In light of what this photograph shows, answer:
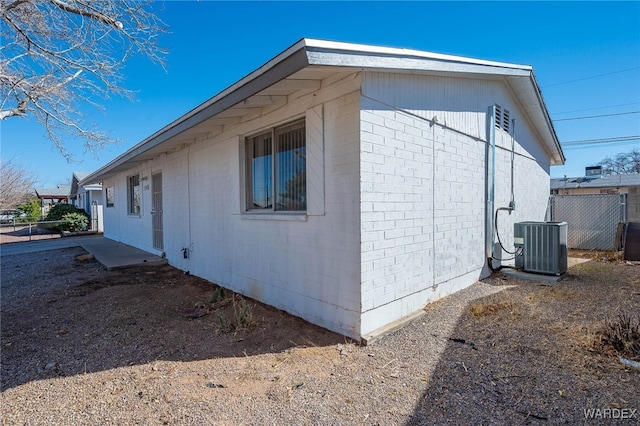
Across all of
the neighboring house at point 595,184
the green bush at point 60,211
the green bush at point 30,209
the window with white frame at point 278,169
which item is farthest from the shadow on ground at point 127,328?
the green bush at point 30,209

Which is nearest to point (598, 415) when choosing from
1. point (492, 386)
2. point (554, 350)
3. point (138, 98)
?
point (492, 386)

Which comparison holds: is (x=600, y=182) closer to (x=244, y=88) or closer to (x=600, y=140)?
(x=600, y=140)

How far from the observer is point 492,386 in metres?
2.60

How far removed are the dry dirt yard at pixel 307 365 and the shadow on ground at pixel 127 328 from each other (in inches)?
0.9

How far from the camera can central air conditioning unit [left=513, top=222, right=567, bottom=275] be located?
6.01m

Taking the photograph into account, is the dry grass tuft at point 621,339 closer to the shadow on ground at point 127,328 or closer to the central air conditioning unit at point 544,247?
the shadow on ground at point 127,328

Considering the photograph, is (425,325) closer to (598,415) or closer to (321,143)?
(598,415)

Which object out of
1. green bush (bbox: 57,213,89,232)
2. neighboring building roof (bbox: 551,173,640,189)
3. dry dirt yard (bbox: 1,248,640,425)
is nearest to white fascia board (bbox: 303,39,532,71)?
dry dirt yard (bbox: 1,248,640,425)

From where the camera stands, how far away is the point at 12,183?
25.6 m

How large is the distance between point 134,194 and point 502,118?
11.8 m

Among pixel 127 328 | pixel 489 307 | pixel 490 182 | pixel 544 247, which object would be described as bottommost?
pixel 127 328

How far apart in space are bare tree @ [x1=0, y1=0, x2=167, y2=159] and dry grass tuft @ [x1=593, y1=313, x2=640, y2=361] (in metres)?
8.31

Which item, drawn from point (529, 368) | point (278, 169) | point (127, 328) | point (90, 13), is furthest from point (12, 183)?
point (529, 368)

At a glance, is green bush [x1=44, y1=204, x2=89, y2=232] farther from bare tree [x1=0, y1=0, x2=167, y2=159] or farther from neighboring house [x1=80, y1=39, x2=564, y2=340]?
neighboring house [x1=80, y1=39, x2=564, y2=340]
